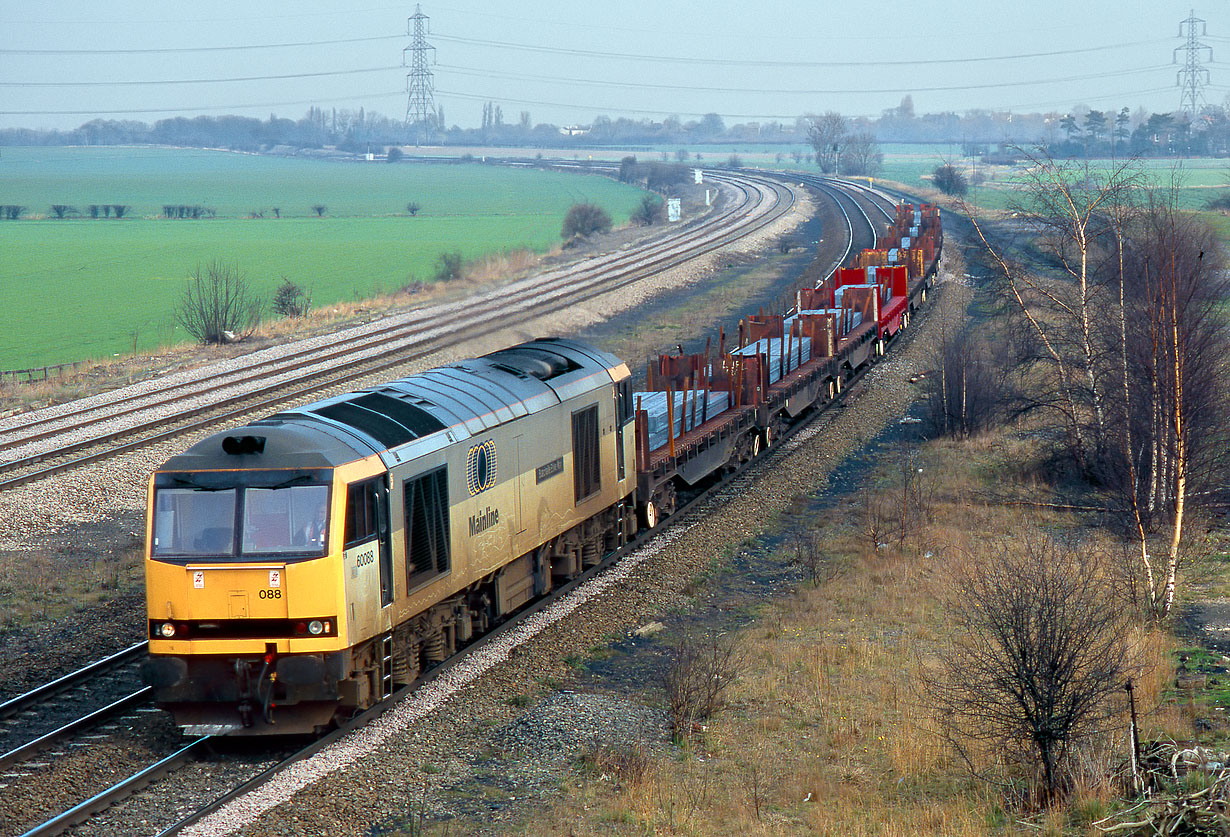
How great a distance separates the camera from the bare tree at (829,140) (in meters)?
156

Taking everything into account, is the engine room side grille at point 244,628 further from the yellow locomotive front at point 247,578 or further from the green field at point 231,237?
the green field at point 231,237

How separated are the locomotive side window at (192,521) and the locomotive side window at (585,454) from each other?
21.4ft

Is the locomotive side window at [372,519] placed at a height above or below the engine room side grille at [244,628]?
above

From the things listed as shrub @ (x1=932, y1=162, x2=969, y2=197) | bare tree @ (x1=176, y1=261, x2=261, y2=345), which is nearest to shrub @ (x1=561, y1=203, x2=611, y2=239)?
shrub @ (x1=932, y1=162, x2=969, y2=197)

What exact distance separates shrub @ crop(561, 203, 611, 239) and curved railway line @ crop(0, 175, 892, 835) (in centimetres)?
1075

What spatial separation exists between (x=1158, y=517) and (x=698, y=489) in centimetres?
882

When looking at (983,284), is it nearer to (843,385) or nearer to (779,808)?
(843,385)

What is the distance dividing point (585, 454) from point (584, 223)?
6378cm

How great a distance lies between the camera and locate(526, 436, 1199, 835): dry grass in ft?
35.4

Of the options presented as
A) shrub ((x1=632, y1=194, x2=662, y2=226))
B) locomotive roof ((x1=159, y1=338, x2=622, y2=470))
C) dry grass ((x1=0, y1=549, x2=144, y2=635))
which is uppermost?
shrub ((x1=632, y1=194, x2=662, y2=226))

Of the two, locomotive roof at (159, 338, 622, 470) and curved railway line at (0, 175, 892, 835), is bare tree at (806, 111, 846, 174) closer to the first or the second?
curved railway line at (0, 175, 892, 835)

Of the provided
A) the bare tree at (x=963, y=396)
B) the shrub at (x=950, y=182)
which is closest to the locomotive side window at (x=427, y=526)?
the bare tree at (x=963, y=396)

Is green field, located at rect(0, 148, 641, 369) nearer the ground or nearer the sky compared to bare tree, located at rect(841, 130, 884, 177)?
nearer the ground

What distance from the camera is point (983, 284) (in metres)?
48.1
